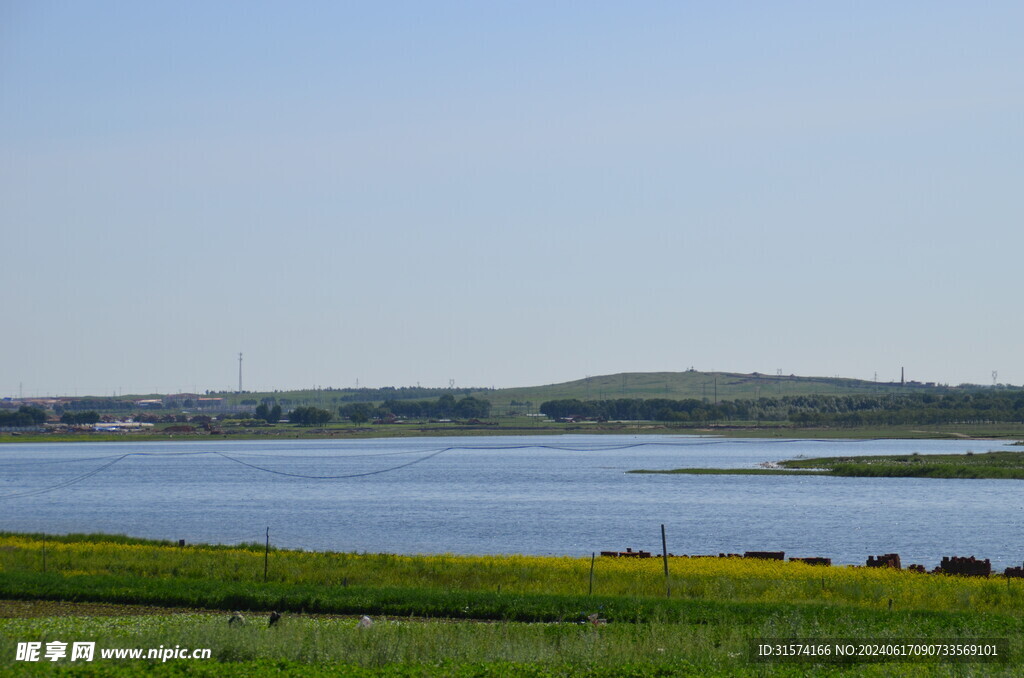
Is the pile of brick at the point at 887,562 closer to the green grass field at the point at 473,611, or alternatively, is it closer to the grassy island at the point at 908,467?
the green grass field at the point at 473,611

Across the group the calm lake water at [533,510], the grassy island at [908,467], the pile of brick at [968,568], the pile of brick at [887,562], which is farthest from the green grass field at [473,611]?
the grassy island at [908,467]

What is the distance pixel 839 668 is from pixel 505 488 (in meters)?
95.4

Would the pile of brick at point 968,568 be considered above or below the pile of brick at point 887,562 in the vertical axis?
above

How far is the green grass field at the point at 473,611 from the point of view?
786 inches

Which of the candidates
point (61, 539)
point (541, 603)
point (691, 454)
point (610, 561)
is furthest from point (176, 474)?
point (541, 603)

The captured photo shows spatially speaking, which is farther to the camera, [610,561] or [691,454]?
[691,454]

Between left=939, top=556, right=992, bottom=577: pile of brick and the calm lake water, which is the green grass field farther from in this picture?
the calm lake water

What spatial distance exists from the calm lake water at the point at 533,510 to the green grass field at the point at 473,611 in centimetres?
1699

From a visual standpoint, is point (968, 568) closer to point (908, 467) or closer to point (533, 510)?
point (533, 510)

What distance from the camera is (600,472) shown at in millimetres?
146500

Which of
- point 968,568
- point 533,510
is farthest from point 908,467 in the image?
point 968,568

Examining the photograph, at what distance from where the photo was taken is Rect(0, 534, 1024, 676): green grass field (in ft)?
65.5

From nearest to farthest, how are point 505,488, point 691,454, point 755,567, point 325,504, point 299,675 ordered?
point 299,675
point 755,567
point 325,504
point 505,488
point 691,454

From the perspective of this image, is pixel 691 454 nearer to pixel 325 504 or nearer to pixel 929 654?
pixel 325 504
